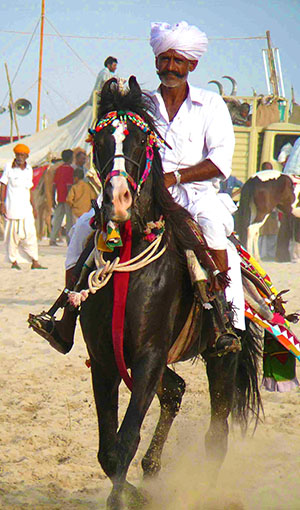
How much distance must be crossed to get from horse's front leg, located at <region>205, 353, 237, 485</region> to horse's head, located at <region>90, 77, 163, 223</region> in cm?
160

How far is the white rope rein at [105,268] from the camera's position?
3701 millimetres

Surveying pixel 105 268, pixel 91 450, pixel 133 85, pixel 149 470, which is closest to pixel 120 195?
pixel 105 268

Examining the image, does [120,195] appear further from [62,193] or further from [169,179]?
[62,193]

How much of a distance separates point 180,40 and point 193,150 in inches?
23.5

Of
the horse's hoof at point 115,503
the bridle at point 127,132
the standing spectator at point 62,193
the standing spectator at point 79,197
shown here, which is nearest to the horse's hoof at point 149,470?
the horse's hoof at point 115,503

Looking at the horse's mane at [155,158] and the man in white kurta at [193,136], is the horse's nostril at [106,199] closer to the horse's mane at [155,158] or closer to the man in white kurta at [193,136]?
the horse's mane at [155,158]

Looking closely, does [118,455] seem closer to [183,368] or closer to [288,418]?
[288,418]

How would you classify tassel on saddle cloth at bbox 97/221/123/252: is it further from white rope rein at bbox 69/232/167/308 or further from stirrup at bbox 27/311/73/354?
stirrup at bbox 27/311/73/354

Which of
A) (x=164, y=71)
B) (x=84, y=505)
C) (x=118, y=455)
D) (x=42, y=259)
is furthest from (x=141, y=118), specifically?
(x=42, y=259)

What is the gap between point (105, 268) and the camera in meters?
3.71

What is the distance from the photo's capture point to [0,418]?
5789mm

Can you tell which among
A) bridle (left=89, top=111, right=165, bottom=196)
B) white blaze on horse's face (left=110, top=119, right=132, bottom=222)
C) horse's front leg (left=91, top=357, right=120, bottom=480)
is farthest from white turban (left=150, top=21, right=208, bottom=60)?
horse's front leg (left=91, top=357, right=120, bottom=480)

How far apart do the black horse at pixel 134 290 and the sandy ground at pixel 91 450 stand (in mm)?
712

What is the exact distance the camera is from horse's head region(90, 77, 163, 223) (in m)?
3.37
